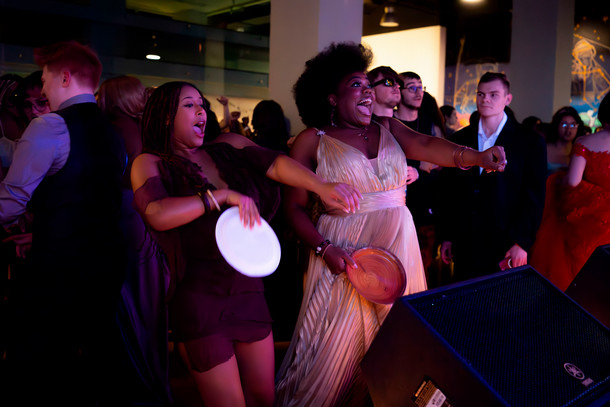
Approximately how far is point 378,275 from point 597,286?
2.66ft

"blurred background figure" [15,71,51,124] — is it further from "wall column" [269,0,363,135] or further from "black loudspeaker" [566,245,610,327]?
"black loudspeaker" [566,245,610,327]

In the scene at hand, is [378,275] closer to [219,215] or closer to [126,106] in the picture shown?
[219,215]

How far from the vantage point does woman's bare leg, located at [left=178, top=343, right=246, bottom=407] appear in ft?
6.23

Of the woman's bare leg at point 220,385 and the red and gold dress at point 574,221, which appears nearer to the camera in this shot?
the woman's bare leg at point 220,385

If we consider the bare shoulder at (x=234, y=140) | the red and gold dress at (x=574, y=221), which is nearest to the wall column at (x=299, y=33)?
the red and gold dress at (x=574, y=221)

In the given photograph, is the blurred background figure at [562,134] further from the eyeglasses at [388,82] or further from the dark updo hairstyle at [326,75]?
the dark updo hairstyle at [326,75]

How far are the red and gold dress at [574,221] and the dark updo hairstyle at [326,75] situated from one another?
1727mm

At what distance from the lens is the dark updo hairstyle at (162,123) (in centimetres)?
193

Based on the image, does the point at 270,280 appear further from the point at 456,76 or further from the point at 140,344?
the point at 456,76

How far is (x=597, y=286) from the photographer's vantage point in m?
2.04

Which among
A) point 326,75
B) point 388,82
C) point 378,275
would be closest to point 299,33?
point 388,82

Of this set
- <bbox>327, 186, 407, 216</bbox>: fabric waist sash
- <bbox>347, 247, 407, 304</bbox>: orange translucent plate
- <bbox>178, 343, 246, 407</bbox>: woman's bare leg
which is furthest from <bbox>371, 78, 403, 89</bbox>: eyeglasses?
<bbox>178, 343, 246, 407</bbox>: woman's bare leg

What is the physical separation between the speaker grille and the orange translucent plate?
0.53 meters

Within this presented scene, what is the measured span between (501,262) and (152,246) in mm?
1985
